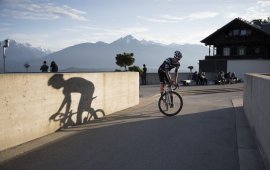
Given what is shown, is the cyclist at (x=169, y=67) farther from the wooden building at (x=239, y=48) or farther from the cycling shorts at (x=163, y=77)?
the wooden building at (x=239, y=48)

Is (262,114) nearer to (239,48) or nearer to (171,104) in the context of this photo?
(171,104)

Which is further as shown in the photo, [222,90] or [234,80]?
[234,80]

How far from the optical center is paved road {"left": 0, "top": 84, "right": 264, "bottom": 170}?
5438 mm

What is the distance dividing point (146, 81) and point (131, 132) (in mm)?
27681

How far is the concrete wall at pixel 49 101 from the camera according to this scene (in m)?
6.25

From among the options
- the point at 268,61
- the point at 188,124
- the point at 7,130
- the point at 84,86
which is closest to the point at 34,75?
the point at 7,130

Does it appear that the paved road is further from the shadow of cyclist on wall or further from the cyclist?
Answer: the cyclist

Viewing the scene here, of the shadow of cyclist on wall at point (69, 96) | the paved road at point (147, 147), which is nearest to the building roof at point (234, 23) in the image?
the paved road at point (147, 147)

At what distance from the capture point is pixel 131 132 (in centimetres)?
803

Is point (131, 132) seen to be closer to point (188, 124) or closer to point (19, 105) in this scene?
point (188, 124)

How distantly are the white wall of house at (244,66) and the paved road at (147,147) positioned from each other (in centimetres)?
4474

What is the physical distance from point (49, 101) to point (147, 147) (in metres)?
2.35

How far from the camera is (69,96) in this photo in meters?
8.56

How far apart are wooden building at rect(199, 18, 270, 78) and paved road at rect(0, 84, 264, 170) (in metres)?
43.6
